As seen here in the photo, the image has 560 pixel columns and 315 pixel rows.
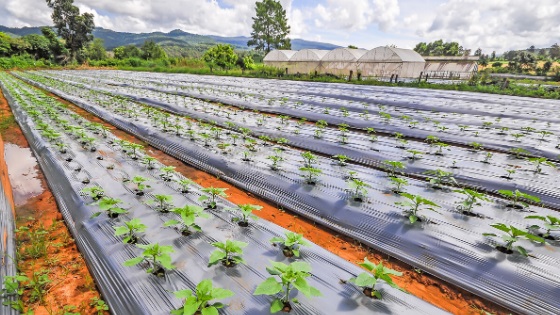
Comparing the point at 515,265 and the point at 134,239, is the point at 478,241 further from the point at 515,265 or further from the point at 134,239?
the point at 134,239

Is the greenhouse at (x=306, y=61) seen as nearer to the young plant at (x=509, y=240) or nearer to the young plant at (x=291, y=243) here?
the young plant at (x=509, y=240)

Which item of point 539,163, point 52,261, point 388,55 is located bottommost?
point 52,261

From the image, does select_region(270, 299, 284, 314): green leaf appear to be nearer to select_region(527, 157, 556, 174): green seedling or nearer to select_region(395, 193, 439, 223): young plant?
select_region(395, 193, 439, 223): young plant

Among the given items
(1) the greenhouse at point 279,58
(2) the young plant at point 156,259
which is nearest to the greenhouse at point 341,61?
(1) the greenhouse at point 279,58

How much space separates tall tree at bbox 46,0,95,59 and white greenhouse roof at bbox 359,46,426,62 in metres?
43.4

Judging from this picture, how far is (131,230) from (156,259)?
2.18 ft

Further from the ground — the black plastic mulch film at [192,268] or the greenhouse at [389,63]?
the greenhouse at [389,63]

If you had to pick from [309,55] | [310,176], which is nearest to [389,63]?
[309,55]

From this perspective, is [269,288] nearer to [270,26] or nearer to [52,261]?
[52,261]

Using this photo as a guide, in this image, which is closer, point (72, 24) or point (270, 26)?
point (72, 24)

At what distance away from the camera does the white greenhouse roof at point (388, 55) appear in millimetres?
23047

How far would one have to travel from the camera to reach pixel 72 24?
41.4 meters

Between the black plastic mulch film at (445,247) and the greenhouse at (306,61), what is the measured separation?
2632cm

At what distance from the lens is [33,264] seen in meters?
2.64
